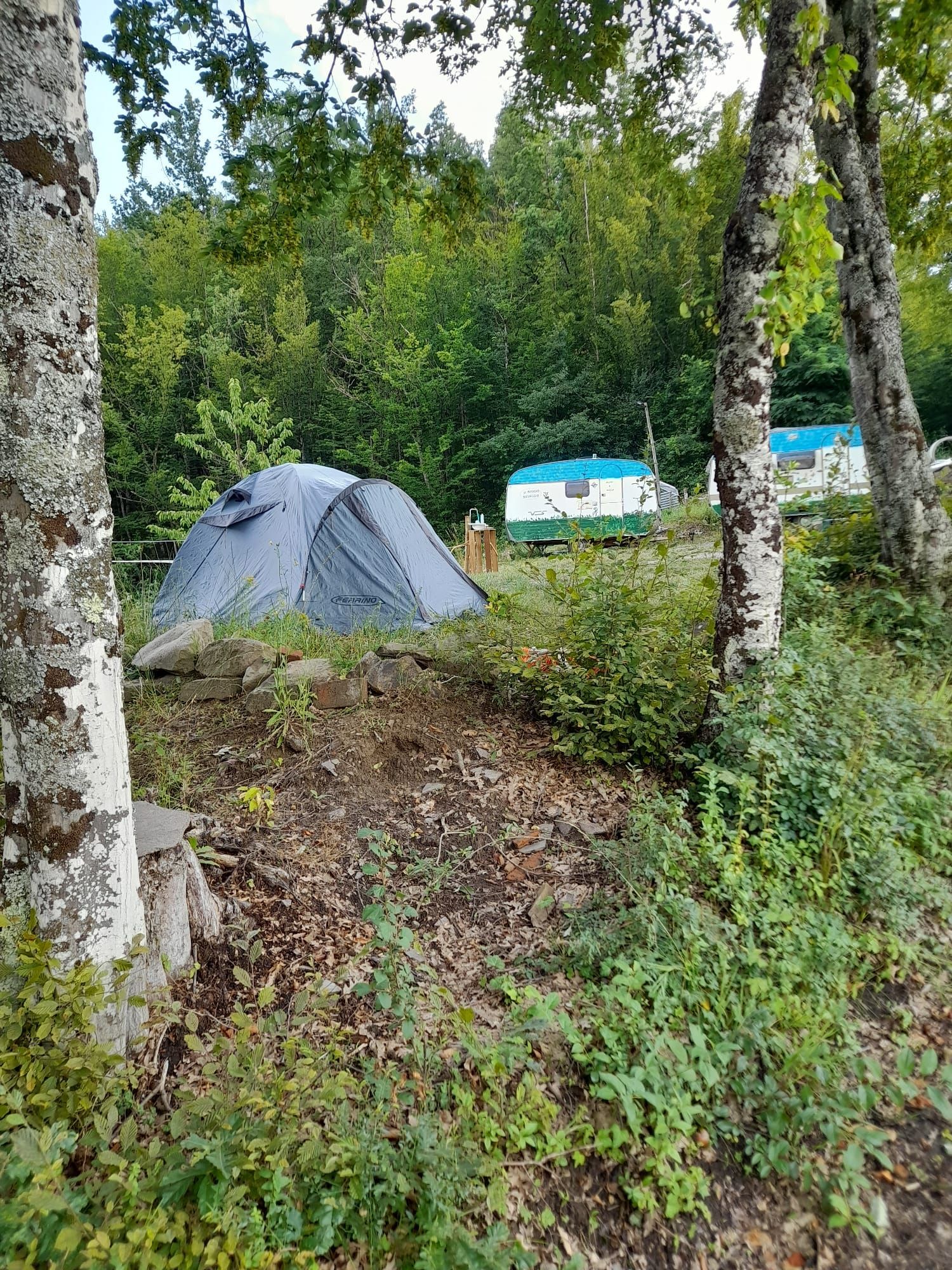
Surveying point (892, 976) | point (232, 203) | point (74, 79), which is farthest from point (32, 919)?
point (232, 203)

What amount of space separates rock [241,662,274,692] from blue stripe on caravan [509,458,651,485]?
13.1 metres

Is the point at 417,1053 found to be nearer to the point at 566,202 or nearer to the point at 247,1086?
the point at 247,1086

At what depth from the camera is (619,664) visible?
3.37m

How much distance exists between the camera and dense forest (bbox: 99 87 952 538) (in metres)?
23.0

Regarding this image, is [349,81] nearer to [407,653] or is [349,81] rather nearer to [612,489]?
[407,653]

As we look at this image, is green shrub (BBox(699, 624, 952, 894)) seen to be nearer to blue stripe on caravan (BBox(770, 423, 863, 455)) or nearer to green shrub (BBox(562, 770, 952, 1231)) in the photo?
green shrub (BBox(562, 770, 952, 1231))

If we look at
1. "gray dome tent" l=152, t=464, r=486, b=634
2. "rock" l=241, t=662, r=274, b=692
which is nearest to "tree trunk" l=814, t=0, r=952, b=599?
"gray dome tent" l=152, t=464, r=486, b=634

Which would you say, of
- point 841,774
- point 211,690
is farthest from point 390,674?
point 841,774

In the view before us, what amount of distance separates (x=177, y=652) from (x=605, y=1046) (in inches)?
143

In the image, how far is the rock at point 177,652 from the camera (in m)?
4.46

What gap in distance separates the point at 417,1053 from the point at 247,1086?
19.7 inches

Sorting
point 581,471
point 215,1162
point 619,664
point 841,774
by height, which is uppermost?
point 581,471

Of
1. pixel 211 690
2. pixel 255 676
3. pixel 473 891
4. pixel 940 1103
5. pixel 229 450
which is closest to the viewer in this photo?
pixel 940 1103

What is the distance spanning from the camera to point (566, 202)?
2441cm
